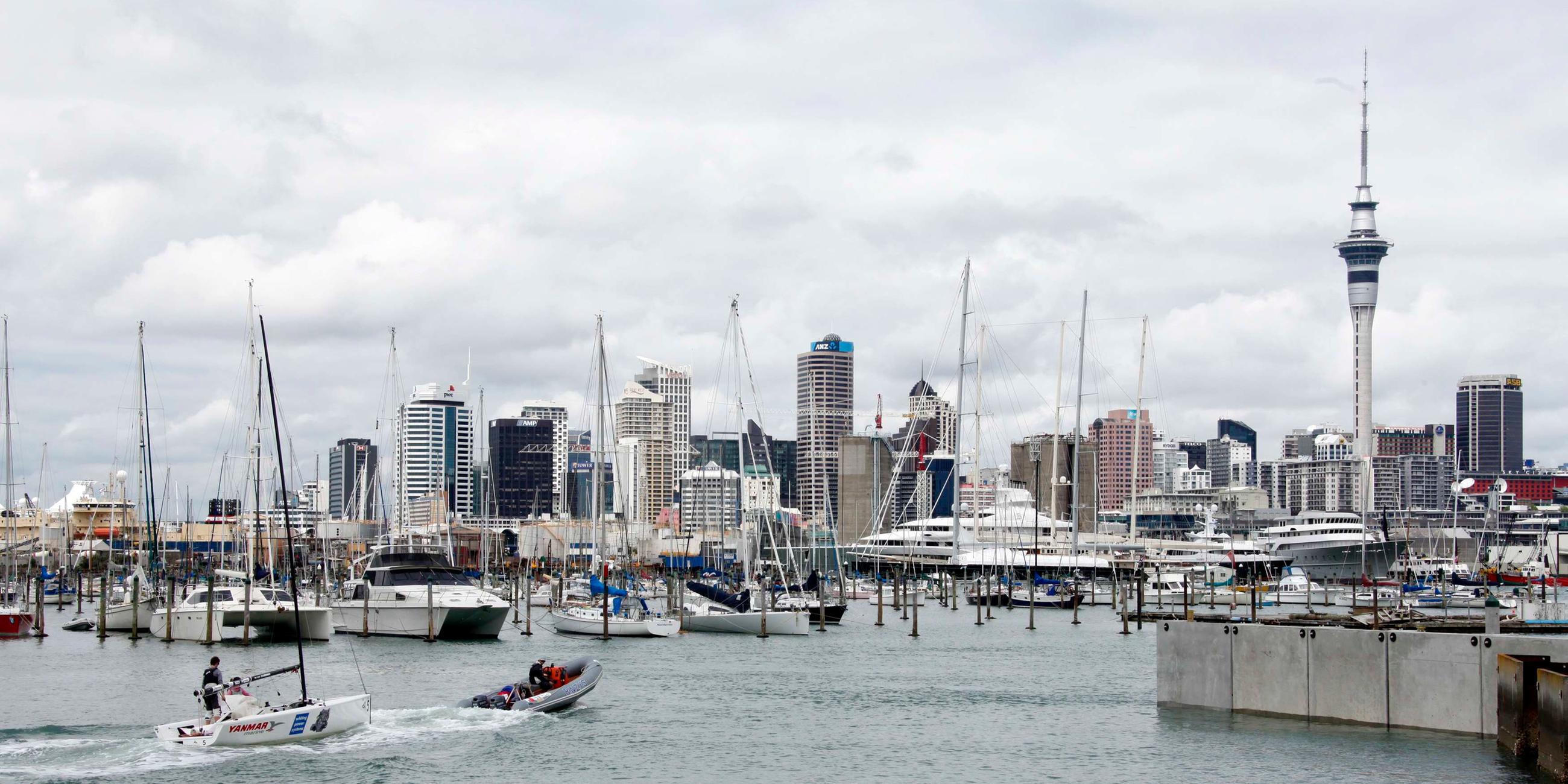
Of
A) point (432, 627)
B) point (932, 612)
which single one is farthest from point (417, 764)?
point (932, 612)

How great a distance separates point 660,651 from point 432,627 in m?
11.5

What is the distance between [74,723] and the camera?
5016cm

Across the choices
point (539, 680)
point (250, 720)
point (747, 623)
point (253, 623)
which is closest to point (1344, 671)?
point (539, 680)

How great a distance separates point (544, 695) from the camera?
52.9m

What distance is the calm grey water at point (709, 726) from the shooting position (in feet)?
138

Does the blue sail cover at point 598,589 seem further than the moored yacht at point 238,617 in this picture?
Yes

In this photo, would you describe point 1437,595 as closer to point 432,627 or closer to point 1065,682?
point 1065,682

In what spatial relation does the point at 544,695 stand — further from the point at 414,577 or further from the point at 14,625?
the point at 14,625

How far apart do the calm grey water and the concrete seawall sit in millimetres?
664

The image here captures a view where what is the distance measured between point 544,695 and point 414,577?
32.7 meters

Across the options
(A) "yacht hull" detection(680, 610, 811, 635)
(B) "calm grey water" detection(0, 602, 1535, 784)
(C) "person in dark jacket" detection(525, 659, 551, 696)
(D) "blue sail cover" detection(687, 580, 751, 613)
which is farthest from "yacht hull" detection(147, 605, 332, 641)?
(C) "person in dark jacket" detection(525, 659, 551, 696)

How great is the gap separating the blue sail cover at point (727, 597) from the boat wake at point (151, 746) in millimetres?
42594

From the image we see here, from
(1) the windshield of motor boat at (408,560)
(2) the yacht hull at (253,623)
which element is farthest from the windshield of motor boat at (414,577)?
(2) the yacht hull at (253,623)

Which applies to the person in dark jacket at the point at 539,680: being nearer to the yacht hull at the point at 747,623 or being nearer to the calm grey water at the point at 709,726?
the calm grey water at the point at 709,726
